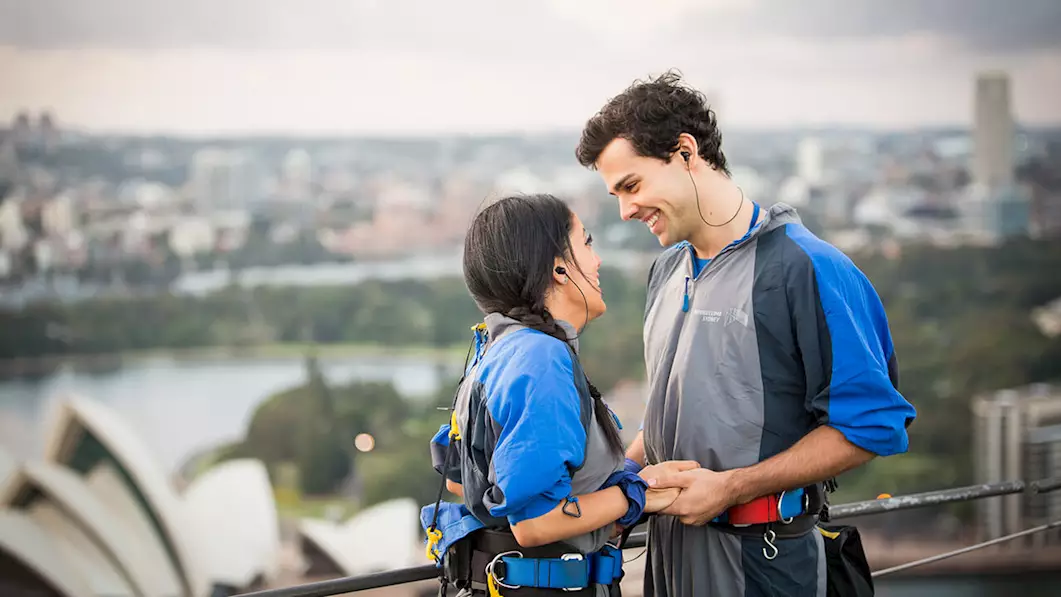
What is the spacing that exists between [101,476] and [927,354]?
40406 mm

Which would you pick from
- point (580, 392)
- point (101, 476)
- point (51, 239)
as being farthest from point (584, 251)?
point (51, 239)

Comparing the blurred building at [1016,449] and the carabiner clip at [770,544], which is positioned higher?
the carabiner clip at [770,544]

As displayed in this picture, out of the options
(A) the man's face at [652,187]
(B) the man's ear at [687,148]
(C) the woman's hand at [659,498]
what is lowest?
(C) the woman's hand at [659,498]

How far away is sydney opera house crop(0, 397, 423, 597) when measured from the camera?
28.1 metres

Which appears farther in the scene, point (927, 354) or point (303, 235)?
point (303, 235)

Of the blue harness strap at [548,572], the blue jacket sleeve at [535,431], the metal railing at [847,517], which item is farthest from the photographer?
the metal railing at [847,517]

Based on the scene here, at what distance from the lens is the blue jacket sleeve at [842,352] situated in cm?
178

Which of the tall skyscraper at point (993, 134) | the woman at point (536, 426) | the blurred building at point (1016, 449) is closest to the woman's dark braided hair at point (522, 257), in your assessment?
the woman at point (536, 426)

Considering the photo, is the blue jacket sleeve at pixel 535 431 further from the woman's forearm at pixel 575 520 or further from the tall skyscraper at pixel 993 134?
the tall skyscraper at pixel 993 134

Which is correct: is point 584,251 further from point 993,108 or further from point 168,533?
point 993,108

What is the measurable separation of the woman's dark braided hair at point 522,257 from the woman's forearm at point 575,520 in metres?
0.08

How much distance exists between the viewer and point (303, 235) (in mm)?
63281

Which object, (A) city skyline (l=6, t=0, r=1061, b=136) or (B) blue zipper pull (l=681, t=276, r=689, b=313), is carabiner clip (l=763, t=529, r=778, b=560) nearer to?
(B) blue zipper pull (l=681, t=276, r=689, b=313)

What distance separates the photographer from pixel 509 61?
69750 mm
